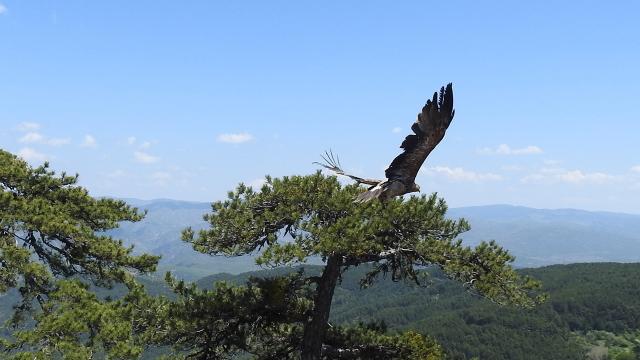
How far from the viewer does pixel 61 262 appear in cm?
2003

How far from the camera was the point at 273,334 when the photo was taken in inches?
747

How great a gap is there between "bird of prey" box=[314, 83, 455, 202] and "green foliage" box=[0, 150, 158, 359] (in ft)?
25.1

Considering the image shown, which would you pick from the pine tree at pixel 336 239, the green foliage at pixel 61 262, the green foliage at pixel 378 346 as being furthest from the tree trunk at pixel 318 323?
the green foliage at pixel 61 262

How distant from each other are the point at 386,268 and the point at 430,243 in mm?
3229

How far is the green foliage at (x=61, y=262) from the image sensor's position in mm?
13969

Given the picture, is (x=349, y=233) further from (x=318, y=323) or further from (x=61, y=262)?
(x=61, y=262)

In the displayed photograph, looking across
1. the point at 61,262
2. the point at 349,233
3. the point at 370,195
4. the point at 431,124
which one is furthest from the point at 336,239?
the point at 61,262

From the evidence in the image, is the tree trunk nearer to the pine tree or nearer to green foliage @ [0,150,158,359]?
the pine tree

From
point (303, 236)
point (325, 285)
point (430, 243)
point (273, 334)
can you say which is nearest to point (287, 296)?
point (325, 285)

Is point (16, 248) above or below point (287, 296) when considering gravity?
above

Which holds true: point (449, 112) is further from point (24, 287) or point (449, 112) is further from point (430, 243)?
point (24, 287)

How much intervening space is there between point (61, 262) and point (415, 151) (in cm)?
1467

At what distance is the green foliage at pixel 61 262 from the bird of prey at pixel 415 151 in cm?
765

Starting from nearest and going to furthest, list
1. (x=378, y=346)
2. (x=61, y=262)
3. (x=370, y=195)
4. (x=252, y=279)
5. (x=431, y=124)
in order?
(x=431, y=124), (x=370, y=195), (x=252, y=279), (x=378, y=346), (x=61, y=262)
